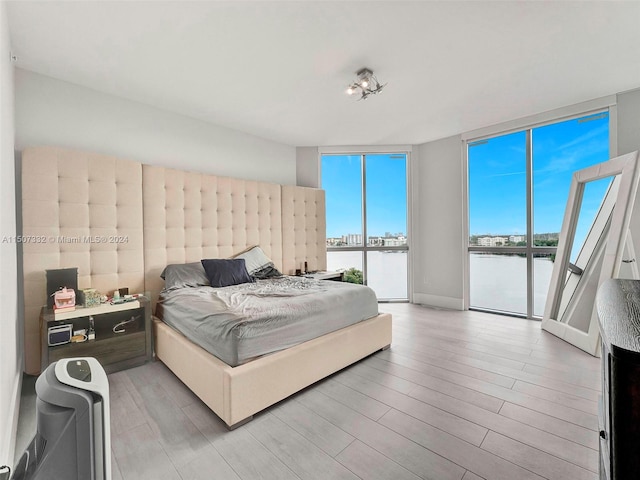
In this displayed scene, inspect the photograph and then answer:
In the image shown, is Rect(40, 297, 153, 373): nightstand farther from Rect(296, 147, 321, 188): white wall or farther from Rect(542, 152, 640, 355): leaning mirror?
Rect(542, 152, 640, 355): leaning mirror

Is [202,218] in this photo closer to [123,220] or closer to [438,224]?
[123,220]

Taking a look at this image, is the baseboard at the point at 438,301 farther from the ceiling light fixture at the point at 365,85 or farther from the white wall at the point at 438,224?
the ceiling light fixture at the point at 365,85

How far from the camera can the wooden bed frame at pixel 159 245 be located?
1.97m

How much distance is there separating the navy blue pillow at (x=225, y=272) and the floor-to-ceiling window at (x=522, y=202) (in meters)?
3.56

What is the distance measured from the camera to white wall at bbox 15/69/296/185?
261 cm

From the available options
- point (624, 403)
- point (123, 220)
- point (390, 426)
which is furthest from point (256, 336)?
point (123, 220)

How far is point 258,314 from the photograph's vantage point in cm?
204

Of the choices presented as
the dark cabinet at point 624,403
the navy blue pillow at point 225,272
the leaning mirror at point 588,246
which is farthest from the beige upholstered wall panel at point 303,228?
the dark cabinet at point 624,403

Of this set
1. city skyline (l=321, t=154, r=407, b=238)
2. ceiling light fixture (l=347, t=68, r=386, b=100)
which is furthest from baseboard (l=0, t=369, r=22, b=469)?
city skyline (l=321, t=154, r=407, b=238)

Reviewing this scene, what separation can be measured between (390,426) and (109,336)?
96.2 inches

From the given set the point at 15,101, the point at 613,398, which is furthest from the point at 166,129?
the point at 613,398

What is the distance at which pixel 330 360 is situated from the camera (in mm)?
2379

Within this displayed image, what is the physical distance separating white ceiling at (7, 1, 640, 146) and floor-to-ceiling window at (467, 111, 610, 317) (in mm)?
561

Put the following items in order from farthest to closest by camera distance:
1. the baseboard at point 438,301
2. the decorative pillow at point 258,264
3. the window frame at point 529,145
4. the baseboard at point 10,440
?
the baseboard at point 438,301
the decorative pillow at point 258,264
the window frame at point 529,145
the baseboard at point 10,440
